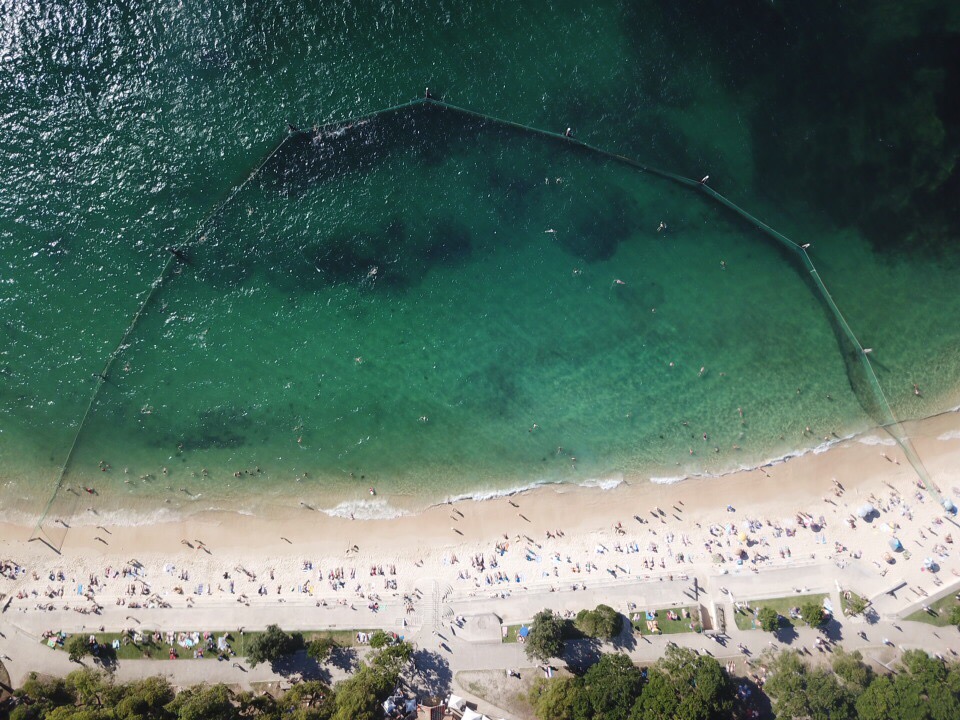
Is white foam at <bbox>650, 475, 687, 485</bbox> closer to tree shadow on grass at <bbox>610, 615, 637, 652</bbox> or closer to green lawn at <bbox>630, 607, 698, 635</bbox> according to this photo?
green lawn at <bbox>630, 607, 698, 635</bbox>

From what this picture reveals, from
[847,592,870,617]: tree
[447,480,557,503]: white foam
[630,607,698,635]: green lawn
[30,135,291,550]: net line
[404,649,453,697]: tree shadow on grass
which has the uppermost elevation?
[30,135,291,550]: net line

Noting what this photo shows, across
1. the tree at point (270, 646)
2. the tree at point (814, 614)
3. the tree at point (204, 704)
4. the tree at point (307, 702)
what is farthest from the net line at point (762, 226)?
the tree at point (204, 704)

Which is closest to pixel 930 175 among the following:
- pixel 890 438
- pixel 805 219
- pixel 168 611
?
pixel 805 219

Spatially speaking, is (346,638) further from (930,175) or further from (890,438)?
(930,175)

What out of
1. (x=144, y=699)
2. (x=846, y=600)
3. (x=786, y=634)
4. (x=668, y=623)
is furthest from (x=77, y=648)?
(x=846, y=600)

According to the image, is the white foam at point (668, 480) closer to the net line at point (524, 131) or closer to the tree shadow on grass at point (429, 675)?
the net line at point (524, 131)

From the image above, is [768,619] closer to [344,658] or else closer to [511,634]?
[511,634]

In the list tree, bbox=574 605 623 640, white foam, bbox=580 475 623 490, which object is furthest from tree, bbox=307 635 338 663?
white foam, bbox=580 475 623 490
